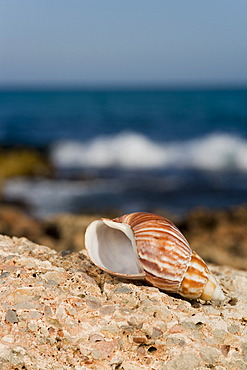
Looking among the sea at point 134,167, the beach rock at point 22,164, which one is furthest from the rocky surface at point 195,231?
the beach rock at point 22,164

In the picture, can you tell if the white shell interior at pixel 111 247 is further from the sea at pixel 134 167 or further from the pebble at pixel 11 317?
the sea at pixel 134 167

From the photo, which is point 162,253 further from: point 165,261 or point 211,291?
point 211,291

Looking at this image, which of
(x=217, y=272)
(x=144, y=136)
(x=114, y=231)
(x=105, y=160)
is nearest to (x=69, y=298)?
(x=114, y=231)

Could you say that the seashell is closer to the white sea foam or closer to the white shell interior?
the white shell interior

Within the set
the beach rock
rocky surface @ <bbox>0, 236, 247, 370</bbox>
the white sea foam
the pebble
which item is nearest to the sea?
the white sea foam

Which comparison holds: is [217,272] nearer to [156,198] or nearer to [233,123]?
[156,198]

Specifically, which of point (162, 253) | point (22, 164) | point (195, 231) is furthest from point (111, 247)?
point (22, 164)

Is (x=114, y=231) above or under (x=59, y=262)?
above
